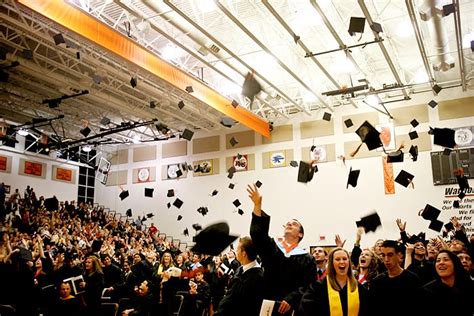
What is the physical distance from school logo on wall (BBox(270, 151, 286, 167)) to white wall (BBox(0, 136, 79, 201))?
927cm

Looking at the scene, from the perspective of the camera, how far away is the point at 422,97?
1452 centimetres

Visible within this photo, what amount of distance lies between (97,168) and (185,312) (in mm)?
14301

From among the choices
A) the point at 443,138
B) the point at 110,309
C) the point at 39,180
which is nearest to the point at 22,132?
the point at 39,180

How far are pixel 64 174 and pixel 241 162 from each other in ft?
26.4

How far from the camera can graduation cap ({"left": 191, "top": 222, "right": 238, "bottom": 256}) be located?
13.9ft

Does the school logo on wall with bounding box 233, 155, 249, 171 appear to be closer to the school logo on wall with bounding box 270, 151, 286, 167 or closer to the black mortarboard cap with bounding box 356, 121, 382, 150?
the school logo on wall with bounding box 270, 151, 286, 167

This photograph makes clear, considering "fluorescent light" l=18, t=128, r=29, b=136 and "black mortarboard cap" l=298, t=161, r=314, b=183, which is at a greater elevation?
"fluorescent light" l=18, t=128, r=29, b=136

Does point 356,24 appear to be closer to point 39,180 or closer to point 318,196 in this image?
point 318,196

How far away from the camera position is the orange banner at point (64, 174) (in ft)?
63.6

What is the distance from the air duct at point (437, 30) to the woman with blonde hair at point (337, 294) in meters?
6.77

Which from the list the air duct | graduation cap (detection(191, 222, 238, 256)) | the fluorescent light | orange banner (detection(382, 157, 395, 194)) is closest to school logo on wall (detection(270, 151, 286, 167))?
orange banner (detection(382, 157, 395, 194))

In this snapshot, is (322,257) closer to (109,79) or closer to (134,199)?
(109,79)

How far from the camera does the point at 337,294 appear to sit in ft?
10.5

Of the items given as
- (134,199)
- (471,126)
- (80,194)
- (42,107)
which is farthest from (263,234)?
(80,194)
